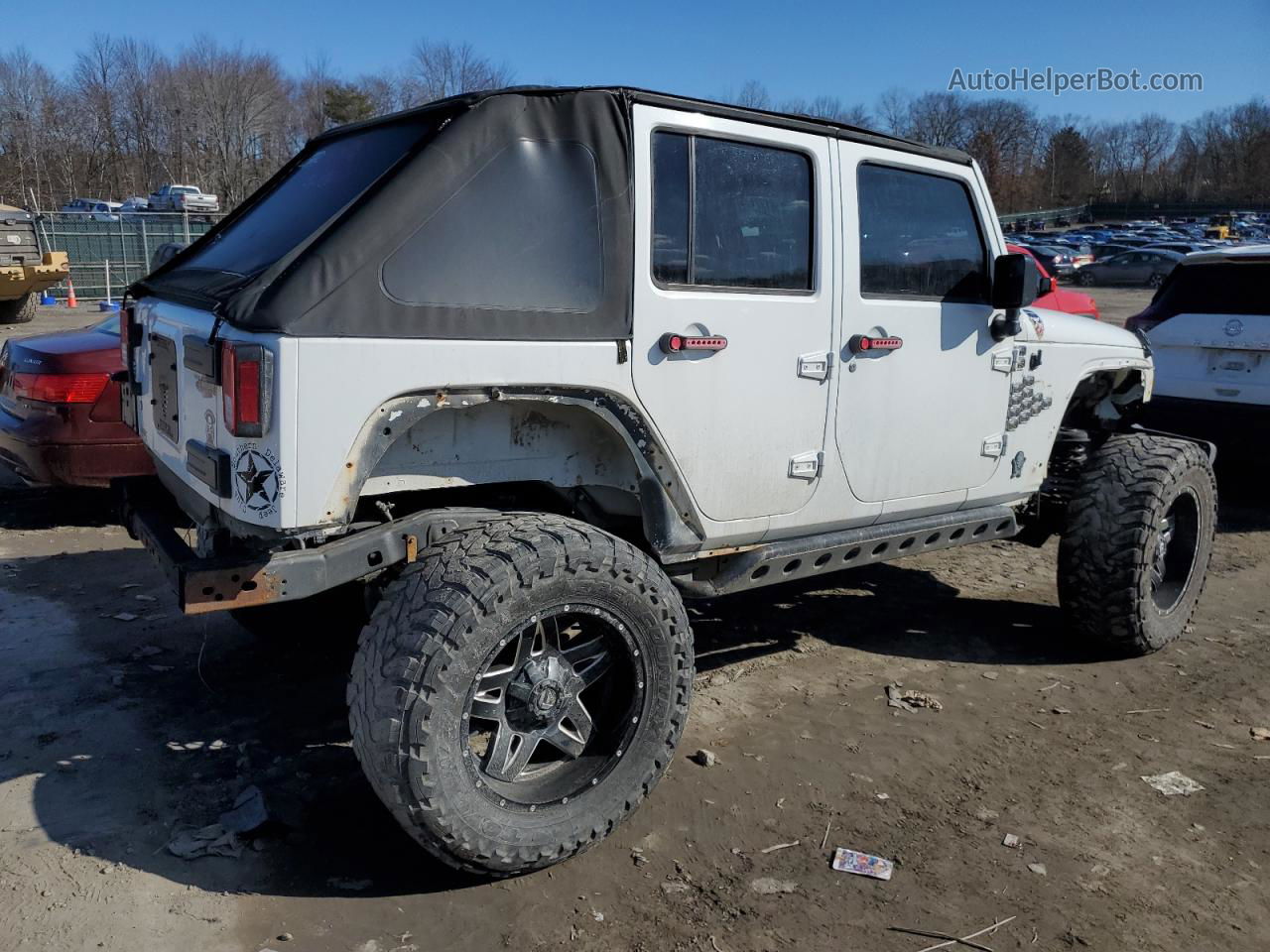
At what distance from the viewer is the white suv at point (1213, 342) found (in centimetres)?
748

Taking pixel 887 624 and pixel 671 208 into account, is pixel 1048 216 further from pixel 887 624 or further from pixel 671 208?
pixel 671 208

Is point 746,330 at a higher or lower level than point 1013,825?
higher

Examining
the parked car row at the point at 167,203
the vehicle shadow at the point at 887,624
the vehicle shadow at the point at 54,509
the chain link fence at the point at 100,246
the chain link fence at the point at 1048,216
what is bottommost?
the vehicle shadow at the point at 887,624

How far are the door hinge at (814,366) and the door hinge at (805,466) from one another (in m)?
0.29

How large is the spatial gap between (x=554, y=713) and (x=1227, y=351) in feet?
21.7

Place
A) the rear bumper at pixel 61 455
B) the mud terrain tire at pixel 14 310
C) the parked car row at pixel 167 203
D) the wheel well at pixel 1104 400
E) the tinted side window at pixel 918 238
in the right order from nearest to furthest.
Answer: the tinted side window at pixel 918 238
the wheel well at pixel 1104 400
the rear bumper at pixel 61 455
the mud terrain tire at pixel 14 310
the parked car row at pixel 167 203

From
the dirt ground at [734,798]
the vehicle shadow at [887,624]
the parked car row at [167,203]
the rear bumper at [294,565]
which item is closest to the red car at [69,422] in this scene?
the dirt ground at [734,798]

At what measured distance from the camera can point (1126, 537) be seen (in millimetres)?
4715

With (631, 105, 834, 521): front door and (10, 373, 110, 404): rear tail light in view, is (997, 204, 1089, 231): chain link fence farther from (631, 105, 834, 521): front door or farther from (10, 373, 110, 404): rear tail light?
(631, 105, 834, 521): front door

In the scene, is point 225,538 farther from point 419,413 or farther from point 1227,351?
point 1227,351

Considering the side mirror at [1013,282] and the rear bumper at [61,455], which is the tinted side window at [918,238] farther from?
the rear bumper at [61,455]

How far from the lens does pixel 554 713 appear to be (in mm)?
3141

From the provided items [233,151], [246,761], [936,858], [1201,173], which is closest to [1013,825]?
[936,858]

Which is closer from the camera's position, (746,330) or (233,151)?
(746,330)
